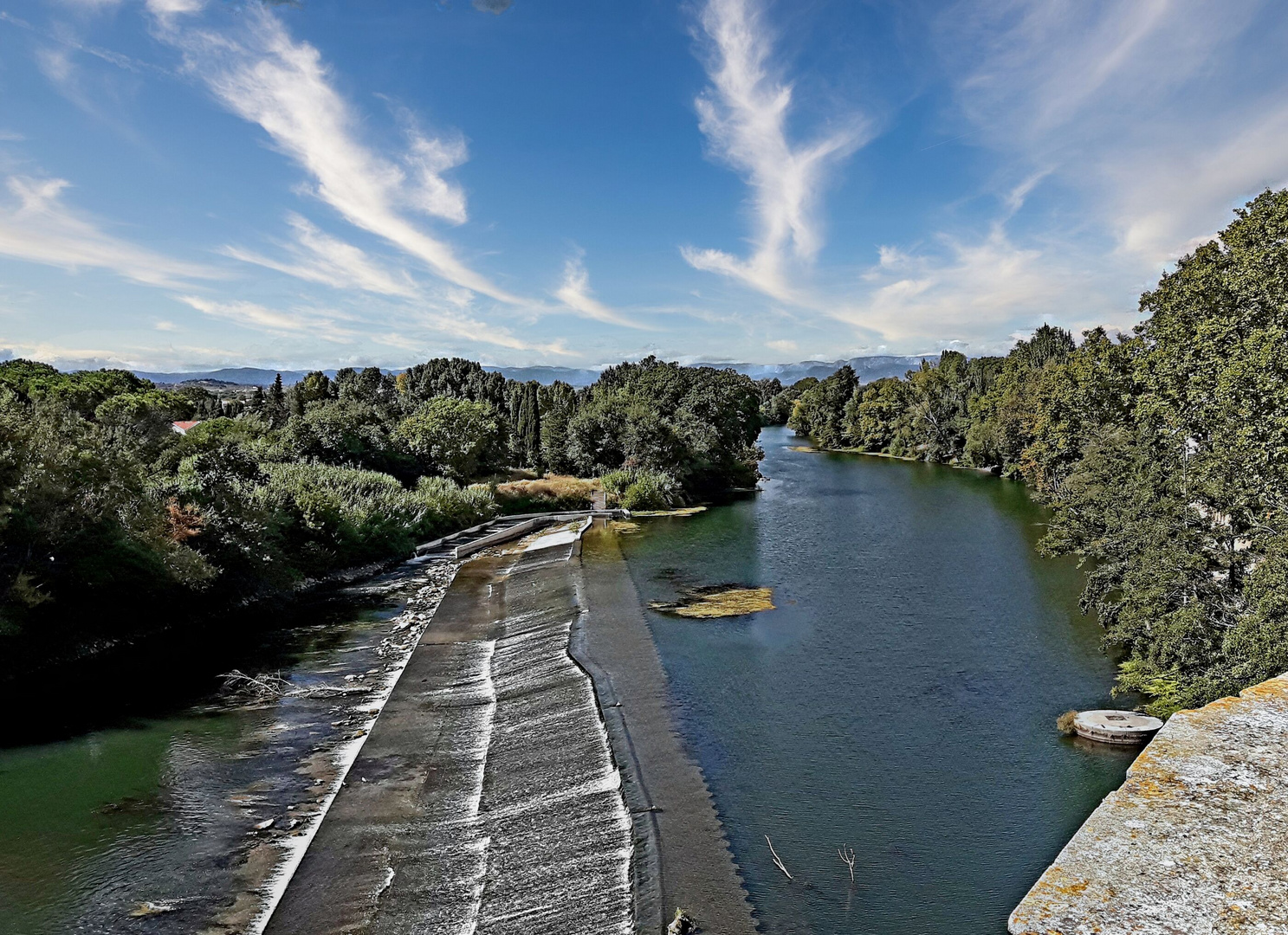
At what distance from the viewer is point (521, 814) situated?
11.7m

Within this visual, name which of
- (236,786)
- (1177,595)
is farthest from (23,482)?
(1177,595)

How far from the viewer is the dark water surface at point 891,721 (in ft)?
34.7

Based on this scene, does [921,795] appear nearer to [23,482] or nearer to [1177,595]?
[1177,595]

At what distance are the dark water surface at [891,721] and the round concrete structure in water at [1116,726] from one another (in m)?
0.35

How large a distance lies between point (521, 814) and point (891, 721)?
7911 mm

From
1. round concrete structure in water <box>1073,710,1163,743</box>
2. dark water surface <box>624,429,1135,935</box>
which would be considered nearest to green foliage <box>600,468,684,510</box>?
dark water surface <box>624,429,1135,935</box>

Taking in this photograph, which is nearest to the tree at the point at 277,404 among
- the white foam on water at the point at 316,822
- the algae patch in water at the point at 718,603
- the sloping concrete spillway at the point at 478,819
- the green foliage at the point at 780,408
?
the algae patch in water at the point at 718,603

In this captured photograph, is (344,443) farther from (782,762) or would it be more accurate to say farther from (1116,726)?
(1116,726)

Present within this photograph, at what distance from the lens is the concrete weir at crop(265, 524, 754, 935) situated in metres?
9.63

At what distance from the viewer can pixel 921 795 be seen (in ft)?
41.6

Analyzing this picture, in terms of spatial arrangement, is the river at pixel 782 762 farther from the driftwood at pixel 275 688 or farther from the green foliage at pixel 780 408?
the green foliage at pixel 780 408

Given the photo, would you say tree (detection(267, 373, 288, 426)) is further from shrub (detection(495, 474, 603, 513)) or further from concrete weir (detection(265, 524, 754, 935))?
concrete weir (detection(265, 524, 754, 935))

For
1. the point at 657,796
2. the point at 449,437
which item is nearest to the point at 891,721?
the point at 657,796

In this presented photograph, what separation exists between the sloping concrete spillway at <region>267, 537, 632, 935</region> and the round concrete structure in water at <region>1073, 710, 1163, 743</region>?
928cm
